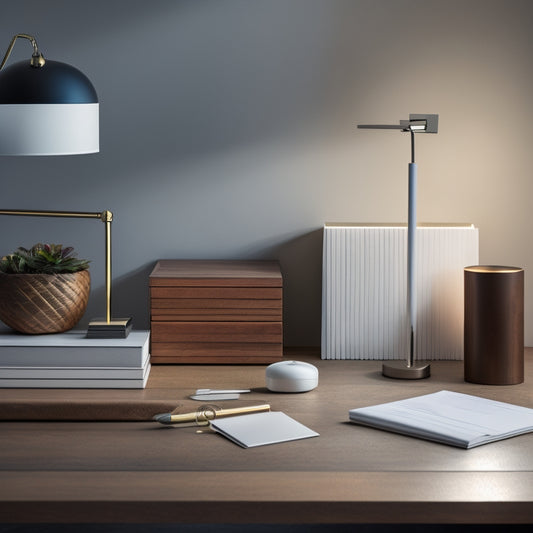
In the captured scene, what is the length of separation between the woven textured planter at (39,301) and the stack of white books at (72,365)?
0.24 ft

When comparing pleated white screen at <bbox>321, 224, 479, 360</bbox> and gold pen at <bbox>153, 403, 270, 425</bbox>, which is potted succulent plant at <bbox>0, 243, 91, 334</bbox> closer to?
gold pen at <bbox>153, 403, 270, 425</bbox>

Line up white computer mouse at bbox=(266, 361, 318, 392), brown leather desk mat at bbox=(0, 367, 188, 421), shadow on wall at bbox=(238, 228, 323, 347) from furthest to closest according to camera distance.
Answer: shadow on wall at bbox=(238, 228, 323, 347), white computer mouse at bbox=(266, 361, 318, 392), brown leather desk mat at bbox=(0, 367, 188, 421)

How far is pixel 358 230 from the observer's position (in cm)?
172

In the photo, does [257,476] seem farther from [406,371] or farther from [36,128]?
[36,128]

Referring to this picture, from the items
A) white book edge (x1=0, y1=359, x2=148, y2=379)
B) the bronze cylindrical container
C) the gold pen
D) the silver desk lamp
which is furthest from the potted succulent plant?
the bronze cylindrical container

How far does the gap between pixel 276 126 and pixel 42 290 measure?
0.61 metres

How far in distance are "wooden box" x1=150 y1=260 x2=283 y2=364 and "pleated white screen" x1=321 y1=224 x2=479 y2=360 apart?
138mm

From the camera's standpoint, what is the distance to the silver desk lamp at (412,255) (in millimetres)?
1568

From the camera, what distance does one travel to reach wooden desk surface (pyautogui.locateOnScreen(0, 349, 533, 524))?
0.98m

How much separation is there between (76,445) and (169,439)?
0.13m

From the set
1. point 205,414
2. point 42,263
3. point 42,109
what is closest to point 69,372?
point 42,263

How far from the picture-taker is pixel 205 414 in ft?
4.23

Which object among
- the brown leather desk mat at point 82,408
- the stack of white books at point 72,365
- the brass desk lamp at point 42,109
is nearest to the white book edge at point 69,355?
the stack of white books at point 72,365

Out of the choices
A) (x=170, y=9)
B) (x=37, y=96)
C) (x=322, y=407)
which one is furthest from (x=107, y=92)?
(x=322, y=407)
